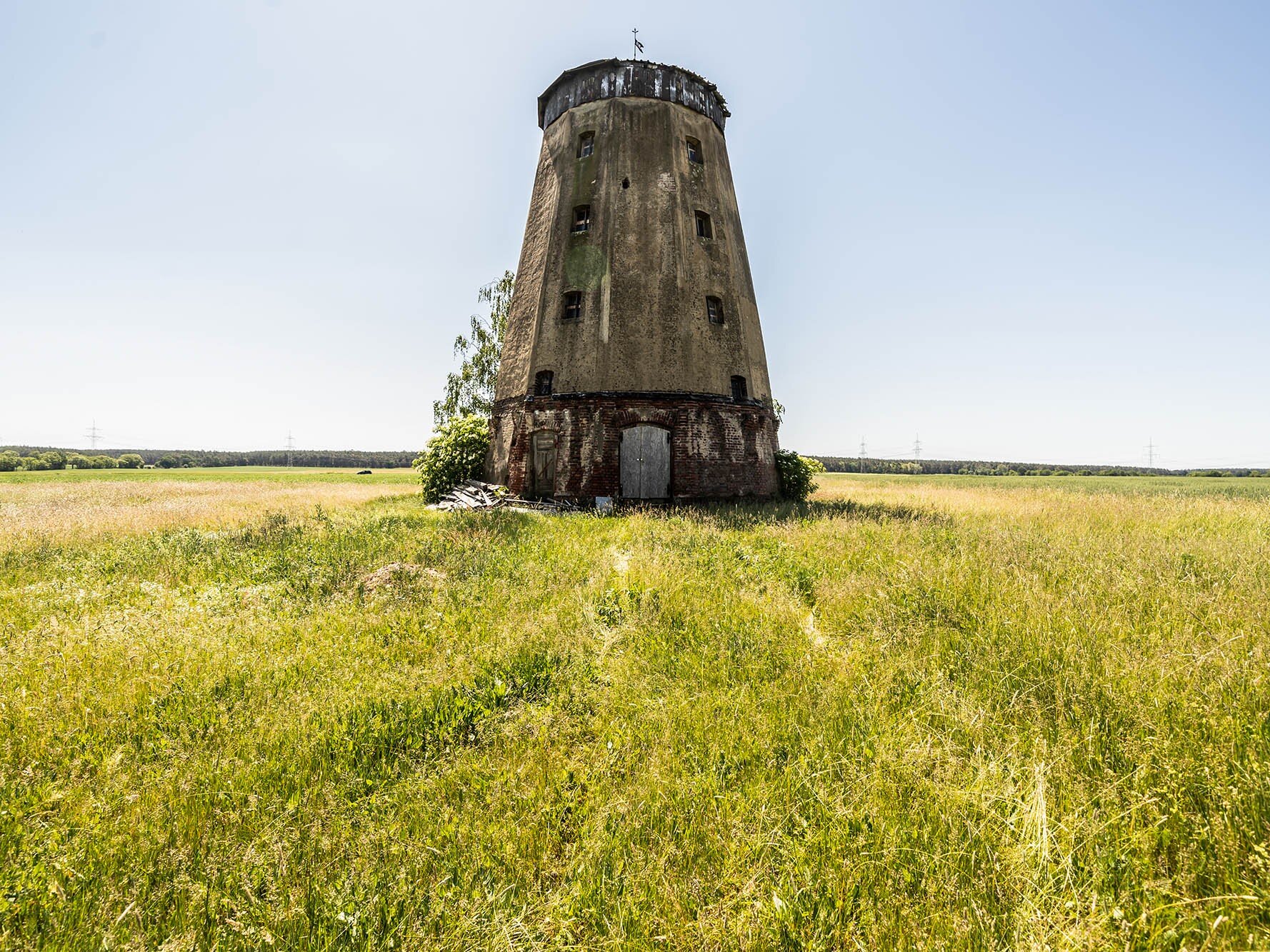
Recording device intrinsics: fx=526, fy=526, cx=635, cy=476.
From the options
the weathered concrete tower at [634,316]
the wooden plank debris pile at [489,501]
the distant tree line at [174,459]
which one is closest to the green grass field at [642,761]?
the wooden plank debris pile at [489,501]

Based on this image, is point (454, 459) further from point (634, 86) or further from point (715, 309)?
point (634, 86)

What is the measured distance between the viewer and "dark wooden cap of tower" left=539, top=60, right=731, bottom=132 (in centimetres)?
1961

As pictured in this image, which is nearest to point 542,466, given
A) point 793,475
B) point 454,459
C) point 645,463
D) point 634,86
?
point 645,463

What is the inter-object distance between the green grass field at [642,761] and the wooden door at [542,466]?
10209mm

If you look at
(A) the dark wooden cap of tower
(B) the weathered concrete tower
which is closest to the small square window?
(B) the weathered concrete tower

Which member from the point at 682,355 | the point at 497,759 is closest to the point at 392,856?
the point at 497,759

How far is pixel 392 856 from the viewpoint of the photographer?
2.76 metres

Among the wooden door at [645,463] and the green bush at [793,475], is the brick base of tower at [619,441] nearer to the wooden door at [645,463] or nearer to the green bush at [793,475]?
the wooden door at [645,463]

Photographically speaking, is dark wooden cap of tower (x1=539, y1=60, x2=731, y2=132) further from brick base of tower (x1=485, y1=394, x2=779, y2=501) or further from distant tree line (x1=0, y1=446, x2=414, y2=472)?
distant tree line (x1=0, y1=446, x2=414, y2=472)

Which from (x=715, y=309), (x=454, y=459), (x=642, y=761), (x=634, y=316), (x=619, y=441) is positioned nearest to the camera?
(x=642, y=761)

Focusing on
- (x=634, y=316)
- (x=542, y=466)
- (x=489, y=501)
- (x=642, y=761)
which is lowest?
(x=642, y=761)

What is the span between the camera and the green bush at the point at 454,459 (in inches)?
822

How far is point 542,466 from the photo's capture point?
704 inches

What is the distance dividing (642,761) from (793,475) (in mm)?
18003
